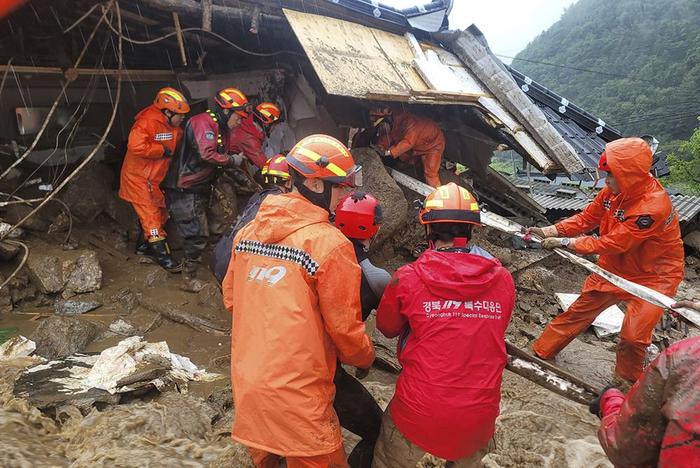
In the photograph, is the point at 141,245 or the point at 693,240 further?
the point at 693,240

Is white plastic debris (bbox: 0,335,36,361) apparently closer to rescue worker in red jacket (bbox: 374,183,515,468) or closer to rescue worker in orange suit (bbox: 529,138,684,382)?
rescue worker in red jacket (bbox: 374,183,515,468)

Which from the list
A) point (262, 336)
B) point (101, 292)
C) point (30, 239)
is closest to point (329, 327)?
point (262, 336)

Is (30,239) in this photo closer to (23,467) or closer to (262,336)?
(23,467)

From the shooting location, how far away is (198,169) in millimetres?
5680

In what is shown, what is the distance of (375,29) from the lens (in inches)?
249

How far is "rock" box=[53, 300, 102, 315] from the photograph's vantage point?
15.7ft

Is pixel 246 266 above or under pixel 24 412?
above

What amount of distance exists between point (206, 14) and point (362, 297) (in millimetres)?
3798

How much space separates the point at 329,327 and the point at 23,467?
1623 millimetres

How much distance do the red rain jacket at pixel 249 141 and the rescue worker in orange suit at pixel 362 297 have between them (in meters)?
3.91

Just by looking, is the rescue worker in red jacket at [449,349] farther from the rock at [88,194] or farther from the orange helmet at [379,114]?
the rock at [88,194]

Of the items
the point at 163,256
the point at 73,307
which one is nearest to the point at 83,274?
the point at 73,307

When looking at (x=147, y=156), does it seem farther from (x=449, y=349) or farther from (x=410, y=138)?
(x=449, y=349)

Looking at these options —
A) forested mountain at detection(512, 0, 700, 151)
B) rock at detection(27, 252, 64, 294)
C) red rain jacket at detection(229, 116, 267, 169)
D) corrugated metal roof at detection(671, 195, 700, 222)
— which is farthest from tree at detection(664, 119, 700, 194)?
rock at detection(27, 252, 64, 294)
